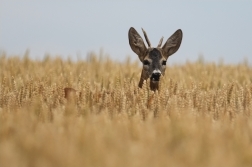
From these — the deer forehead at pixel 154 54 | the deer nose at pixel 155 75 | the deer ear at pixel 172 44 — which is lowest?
the deer nose at pixel 155 75

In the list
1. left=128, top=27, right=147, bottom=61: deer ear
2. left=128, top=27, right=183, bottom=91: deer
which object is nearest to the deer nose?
left=128, top=27, right=183, bottom=91: deer

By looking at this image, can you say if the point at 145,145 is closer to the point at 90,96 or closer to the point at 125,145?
the point at 125,145

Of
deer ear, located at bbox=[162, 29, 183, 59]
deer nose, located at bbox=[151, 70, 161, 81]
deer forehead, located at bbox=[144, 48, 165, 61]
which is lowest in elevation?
deer nose, located at bbox=[151, 70, 161, 81]

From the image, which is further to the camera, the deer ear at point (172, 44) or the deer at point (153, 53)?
the deer ear at point (172, 44)

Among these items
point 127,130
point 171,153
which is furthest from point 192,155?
point 127,130

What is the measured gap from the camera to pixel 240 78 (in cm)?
1162

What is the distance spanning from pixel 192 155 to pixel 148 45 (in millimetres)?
5351

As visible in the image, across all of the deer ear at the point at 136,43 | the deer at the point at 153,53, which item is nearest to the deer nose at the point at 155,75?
the deer at the point at 153,53

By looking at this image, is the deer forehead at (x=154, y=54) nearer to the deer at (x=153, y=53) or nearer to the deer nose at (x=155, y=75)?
the deer at (x=153, y=53)

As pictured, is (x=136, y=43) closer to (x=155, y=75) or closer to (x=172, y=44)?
(x=172, y=44)

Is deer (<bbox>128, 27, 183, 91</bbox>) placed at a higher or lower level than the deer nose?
higher

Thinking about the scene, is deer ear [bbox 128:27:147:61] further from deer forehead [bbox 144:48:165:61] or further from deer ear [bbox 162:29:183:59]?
deer ear [bbox 162:29:183:59]

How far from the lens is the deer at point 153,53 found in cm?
797

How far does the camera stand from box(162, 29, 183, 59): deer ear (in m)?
8.56
